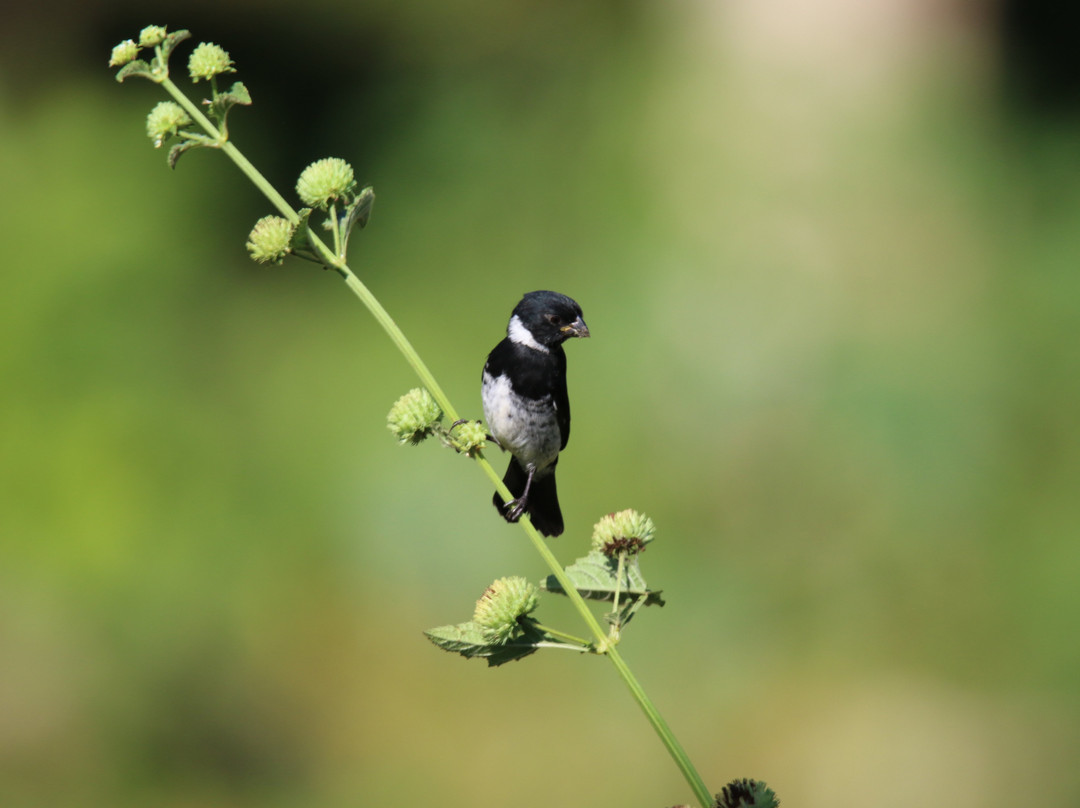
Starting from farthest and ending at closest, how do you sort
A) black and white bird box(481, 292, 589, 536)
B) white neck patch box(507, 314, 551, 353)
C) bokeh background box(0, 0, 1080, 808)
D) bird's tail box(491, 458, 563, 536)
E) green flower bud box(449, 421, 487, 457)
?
bokeh background box(0, 0, 1080, 808) < bird's tail box(491, 458, 563, 536) < white neck patch box(507, 314, 551, 353) < black and white bird box(481, 292, 589, 536) < green flower bud box(449, 421, 487, 457)

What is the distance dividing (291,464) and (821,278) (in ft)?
12.3

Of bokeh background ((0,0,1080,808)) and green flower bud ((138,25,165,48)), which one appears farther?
bokeh background ((0,0,1080,808))

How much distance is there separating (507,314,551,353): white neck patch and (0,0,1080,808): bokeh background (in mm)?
2469

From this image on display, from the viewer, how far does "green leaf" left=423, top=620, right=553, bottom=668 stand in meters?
1.49

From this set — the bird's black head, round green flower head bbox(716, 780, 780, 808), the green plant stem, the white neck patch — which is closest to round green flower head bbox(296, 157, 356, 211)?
the green plant stem

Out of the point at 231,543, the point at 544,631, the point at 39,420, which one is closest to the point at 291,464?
the point at 231,543

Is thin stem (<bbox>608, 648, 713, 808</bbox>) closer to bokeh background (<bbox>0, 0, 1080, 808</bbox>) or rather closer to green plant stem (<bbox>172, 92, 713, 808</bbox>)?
green plant stem (<bbox>172, 92, 713, 808</bbox>)

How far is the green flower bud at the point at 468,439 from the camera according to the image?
1.70 meters

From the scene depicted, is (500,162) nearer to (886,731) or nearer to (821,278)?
(821,278)

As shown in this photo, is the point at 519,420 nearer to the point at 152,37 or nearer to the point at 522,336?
the point at 522,336

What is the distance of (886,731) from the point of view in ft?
17.2

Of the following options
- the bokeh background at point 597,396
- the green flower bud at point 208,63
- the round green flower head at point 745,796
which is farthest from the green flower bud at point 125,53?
the bokeh background at point 597,396

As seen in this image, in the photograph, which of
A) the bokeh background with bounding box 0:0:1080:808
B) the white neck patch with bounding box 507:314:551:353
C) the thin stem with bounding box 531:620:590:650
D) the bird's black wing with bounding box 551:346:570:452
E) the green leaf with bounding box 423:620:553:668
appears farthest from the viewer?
the bokeh background with bounding box 0:0:1080:808

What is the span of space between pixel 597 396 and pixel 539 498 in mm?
2593
